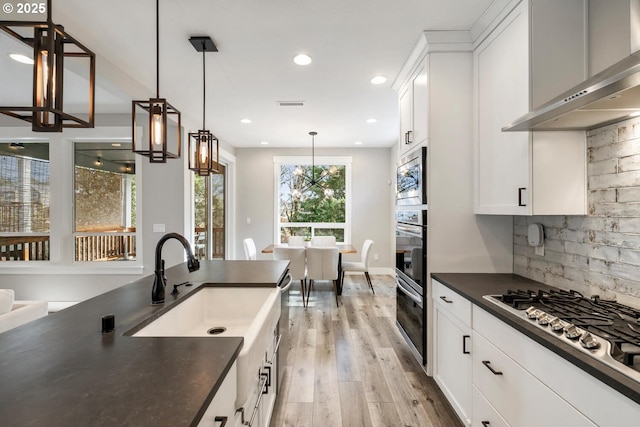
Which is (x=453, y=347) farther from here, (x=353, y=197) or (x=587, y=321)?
(x=353, y=197)

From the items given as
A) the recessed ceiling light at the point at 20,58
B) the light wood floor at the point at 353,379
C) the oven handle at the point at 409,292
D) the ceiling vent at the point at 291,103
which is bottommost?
the light wood floor at the point at 353,379

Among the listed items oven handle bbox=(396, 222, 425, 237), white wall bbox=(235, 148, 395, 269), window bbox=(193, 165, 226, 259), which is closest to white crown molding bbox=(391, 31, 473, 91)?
oven handle bbox=(396, 222, 425, 237)

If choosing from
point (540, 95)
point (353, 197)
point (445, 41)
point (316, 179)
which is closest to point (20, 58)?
point (445, 41)

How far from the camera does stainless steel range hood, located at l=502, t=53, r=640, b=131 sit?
3.05 feet

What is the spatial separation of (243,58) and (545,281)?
2.82 m

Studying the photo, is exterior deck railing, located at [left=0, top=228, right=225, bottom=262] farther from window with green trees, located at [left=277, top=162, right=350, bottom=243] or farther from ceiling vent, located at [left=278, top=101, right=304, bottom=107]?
window with green trees, located at [left=277, top=162, right=350, bottom=243]

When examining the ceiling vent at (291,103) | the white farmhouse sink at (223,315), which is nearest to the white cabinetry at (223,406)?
the white farmhouse sink at (223,315)

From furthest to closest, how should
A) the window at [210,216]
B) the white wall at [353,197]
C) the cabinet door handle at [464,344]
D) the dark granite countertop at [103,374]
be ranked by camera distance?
the white wall at [353,197], the window at [210,216], the cabinet door handle at [464,344], the dark granite countertop at [103,374]

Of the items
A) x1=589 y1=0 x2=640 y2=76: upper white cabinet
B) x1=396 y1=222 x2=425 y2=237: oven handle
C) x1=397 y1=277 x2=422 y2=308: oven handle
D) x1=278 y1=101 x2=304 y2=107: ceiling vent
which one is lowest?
x1=397 y1=277 x2=422 y2=308: oven handle

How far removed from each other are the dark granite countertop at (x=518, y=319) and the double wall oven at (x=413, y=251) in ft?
0.83

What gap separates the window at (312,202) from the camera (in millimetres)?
6316

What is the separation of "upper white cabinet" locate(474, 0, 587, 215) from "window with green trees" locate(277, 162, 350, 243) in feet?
14.9

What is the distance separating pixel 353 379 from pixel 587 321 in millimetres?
1706

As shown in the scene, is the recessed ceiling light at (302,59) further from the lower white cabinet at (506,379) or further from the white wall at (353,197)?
the white wall at (353,197)
